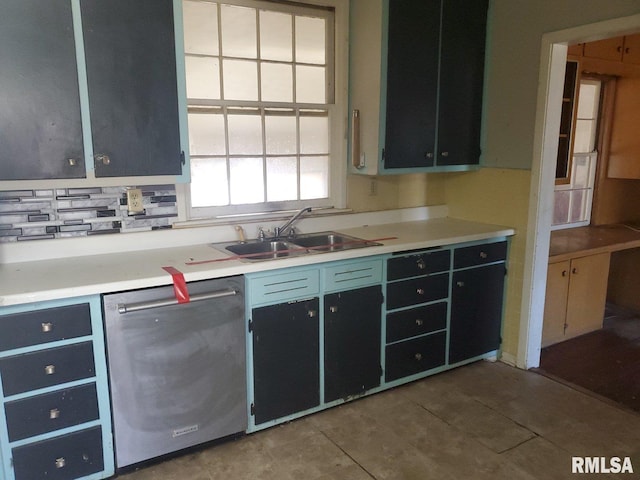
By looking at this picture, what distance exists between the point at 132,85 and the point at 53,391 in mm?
1331

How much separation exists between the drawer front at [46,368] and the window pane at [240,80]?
1.59 meters

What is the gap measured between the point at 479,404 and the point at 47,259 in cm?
239

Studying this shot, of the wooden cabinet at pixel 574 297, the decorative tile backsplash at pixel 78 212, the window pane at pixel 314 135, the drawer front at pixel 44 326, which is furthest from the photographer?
the wooden cabinet at pixel 574 297

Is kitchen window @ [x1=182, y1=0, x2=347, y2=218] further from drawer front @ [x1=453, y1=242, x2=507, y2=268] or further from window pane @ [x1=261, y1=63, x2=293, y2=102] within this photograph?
drawer front @ [x1=453, y1=242, x2=507, y2=268]

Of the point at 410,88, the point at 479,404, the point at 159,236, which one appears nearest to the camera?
the point at 159,236

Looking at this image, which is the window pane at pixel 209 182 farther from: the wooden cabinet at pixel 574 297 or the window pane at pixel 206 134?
the wooden cabinet at pixel 574 297

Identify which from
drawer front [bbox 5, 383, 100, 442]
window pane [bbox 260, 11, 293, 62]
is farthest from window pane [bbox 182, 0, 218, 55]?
drawer front [bbox 5, 383, 100, 442]

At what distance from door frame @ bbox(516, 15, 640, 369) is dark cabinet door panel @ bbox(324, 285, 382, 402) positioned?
1083mm

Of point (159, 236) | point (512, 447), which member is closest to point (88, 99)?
point (159, 236)

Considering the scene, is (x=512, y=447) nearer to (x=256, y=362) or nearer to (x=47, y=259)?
(x=256, y=362)

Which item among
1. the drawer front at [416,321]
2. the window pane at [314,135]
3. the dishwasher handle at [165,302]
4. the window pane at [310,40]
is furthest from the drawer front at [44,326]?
the window pane at [310,40]

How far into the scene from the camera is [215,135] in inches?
114

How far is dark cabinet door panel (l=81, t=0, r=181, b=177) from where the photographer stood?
7.20ft

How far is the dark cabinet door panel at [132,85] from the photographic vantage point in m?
2.20
